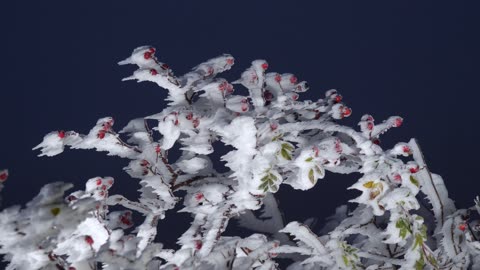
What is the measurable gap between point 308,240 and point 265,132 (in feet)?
2.39

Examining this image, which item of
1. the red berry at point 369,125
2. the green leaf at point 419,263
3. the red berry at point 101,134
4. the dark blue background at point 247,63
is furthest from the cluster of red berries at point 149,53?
the dark blue background at point 247,63

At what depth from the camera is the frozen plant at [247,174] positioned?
89.3 inches

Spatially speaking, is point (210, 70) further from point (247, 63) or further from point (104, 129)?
point (247, 63)

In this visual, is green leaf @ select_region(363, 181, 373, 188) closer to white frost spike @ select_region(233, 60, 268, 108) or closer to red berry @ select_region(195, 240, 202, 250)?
white frost spike @ select_region(233, 60, 268, 108)

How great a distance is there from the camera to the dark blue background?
11656 millimetres

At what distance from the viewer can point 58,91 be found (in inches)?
640

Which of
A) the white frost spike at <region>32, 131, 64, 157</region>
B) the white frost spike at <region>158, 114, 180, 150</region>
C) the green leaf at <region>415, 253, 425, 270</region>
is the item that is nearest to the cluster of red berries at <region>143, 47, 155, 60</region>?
the white frost spike at <region>158, 114, 180, 150</region>

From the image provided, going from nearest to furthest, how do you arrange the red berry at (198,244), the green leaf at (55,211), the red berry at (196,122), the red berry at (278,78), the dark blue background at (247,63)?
the green leaf at (55,211), the red berry at (198,244), the red berry at (196,122), the red berry at (278,78), the dark blue background at (247,63)

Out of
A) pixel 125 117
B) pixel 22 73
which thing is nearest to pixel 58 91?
pixel 22 73

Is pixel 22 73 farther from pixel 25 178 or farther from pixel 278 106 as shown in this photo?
pixel 278 106

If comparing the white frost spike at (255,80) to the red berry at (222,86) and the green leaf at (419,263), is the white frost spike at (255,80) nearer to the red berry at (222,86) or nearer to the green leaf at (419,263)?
the red berry at (222,86)

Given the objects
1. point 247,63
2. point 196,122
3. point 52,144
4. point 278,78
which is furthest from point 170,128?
point 247,63

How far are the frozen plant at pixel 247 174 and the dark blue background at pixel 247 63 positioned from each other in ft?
16.7

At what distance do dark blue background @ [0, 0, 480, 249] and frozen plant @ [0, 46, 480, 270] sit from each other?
5079 mm
